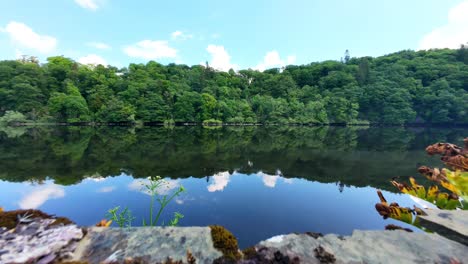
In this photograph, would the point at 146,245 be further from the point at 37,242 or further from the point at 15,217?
the point at 15,217

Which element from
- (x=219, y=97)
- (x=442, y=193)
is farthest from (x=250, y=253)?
(x=219, y=97)

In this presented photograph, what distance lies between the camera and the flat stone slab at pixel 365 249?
1332 millimetres

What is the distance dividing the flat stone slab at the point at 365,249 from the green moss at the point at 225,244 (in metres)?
0.15

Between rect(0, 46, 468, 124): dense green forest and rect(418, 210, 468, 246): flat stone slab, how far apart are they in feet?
134

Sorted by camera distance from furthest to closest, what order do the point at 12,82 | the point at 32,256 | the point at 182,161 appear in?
the point at 12,82
the point at 182,161
the point at 32,256

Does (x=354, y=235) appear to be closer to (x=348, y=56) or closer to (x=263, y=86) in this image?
(x=263, y=86)

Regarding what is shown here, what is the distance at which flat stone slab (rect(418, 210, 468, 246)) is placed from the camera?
4.77 ft

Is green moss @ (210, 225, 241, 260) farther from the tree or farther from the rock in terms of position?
the tree

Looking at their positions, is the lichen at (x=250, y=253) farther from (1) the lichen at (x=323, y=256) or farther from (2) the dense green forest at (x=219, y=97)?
(2) the dense green forest at (x=219, y=97)

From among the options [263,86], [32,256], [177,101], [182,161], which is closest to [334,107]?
[263,86]

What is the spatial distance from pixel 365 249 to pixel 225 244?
3.17 ft

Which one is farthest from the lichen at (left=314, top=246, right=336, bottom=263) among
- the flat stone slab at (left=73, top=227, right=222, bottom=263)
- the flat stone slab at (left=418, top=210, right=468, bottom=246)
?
the flat stone slab at (left=418, top=210, right=468, bottom=246)

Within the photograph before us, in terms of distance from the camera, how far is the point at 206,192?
593cm

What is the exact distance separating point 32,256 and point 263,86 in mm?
60166
